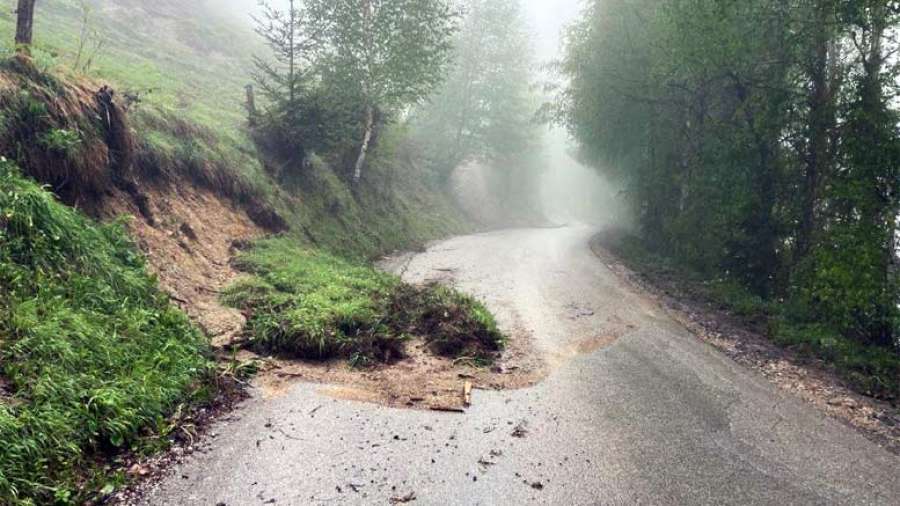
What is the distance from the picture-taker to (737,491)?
4695 millimetres

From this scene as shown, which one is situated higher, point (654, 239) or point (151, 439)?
point (654, 239)

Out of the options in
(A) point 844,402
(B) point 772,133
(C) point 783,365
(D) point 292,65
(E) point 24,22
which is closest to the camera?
(A) point 844,402

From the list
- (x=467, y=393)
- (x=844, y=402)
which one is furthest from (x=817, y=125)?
(x=467, y=393)

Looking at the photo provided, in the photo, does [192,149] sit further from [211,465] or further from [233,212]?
[211,465]

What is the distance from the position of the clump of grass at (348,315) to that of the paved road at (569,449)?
3.47 ft

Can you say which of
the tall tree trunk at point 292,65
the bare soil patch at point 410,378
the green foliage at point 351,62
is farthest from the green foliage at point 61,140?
the green foliage at point 351,62

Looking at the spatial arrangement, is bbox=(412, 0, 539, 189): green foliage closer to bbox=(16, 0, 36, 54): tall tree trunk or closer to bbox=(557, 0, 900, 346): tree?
bbox=(557, 0, 900, 346): tree

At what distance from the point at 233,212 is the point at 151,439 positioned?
903 cm

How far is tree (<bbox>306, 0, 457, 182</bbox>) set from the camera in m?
18.9

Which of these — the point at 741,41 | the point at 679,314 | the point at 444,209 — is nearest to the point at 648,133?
the point at 741,41

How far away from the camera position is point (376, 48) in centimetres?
1953

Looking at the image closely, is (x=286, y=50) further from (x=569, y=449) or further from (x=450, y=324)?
(x=569, y=449)

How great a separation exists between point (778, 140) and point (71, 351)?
14059 millimetres

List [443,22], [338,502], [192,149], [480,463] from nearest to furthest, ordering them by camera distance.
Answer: [338,502] < [480,463] < [192,149] < [443,22]
